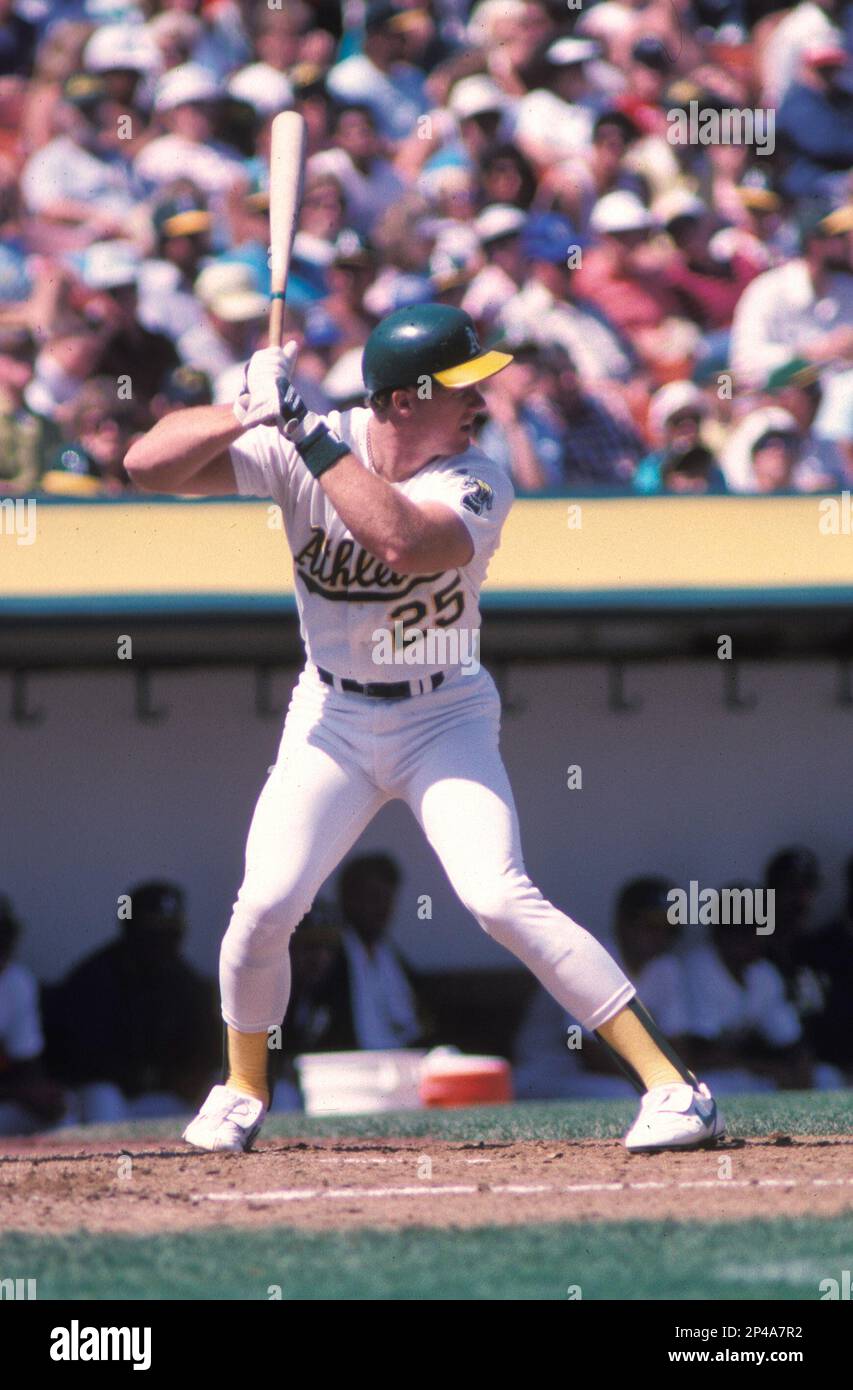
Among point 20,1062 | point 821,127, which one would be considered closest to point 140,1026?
point 20,1062

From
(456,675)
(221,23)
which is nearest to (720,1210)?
(456,675)

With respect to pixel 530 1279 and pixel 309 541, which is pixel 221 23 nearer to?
pixel 309 541

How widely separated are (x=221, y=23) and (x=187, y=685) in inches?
124

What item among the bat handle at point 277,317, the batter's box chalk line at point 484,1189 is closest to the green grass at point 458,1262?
the batter's box chalk line at point 484,1189

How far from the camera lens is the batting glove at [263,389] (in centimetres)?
335

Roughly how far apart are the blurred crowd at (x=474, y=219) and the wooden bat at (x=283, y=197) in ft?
7.96

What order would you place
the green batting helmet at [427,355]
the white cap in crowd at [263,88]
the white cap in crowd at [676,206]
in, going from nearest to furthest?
the green batting helmet at [427,355] → the white cap in crowd at [676,206] → the white cap in crowd at [263,88]

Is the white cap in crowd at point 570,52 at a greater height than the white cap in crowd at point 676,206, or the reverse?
the white cap in crowd at point 570,52

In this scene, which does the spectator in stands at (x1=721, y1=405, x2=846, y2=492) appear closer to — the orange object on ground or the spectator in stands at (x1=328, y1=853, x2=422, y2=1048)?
the spectator in stands at (x1=328, y1=853, x2=422, y2=1048)

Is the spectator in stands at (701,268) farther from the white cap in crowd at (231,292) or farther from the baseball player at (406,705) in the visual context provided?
the baseball player at (406,705)

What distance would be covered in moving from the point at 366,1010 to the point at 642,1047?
9.72 feet

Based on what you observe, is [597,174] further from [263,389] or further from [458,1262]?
[458,1262]

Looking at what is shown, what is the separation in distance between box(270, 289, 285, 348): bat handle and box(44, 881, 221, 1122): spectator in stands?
3.17m

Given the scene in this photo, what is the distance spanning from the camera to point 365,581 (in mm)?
→ 3600
